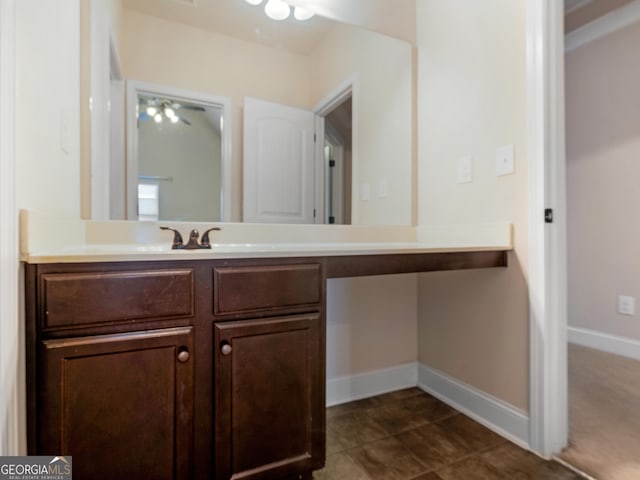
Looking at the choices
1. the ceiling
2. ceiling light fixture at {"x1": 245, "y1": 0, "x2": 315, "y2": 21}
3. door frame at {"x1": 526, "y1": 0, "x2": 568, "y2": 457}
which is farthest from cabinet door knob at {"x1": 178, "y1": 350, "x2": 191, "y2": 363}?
ceiling light fixture at {"x1": 245, "y1": 0, "x2": 315, "y2": 21}

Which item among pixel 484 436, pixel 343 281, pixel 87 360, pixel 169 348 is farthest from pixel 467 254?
pixel 87 360

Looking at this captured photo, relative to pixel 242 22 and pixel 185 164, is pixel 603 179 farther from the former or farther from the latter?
pixel 185 164

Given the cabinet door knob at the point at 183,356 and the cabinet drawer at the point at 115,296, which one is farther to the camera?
the cabinet door knob at the point at 183,356

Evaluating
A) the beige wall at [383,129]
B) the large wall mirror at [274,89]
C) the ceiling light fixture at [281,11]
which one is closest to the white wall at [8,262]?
the large wall mirror at [274,89]

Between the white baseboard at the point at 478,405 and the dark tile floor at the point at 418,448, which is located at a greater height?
the white baseboard at the point at 478,405

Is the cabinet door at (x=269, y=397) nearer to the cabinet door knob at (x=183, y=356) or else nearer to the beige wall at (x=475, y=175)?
the cabinet door knob at (x=183, y=356)

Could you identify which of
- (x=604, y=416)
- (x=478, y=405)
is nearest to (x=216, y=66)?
(x=478, y=405)

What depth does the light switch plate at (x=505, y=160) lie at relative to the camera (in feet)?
4.77

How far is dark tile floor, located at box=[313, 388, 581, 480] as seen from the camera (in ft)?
4.07

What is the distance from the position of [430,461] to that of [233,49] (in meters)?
2.01

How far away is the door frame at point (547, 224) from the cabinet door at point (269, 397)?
0.92 meters

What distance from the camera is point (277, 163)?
1.71 meters

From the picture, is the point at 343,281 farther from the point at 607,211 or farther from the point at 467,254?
the point at 607,211

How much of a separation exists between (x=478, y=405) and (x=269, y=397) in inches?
45.1
